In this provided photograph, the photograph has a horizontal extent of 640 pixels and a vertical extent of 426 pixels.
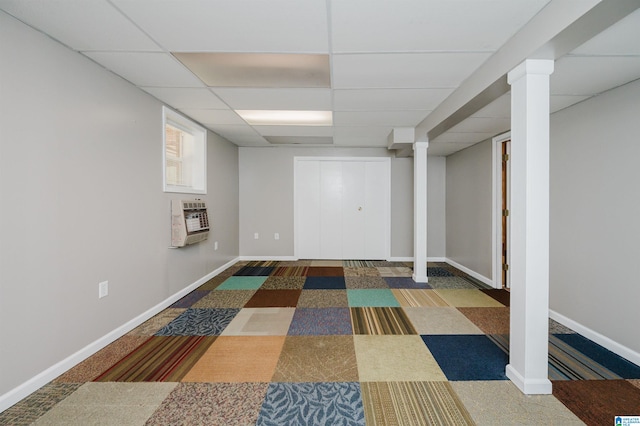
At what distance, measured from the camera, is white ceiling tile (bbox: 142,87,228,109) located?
2803mm

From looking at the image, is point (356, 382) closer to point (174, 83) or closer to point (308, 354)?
point (308, 354)

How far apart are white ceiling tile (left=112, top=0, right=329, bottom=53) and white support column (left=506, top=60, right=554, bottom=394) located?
4.47 feet

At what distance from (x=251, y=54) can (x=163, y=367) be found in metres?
2.44

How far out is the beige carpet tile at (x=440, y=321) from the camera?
2.60 metres

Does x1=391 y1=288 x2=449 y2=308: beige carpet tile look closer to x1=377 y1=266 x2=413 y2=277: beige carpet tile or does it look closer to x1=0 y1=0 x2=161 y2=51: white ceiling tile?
x1=377 y1=266 x2=413 y2=277: beige carpet tile

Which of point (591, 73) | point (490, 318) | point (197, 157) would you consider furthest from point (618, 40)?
point (197, 157)

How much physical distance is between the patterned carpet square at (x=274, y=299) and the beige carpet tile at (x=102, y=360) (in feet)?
3.71

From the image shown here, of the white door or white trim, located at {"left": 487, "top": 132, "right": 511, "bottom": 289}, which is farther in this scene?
the white door

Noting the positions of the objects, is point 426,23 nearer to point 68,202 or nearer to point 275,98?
point 275,98

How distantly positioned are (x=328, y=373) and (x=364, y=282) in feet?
7.52

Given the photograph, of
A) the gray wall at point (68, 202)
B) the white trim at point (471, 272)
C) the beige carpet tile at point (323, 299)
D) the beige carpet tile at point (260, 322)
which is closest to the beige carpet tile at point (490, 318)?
the white trim at point (471, 272)

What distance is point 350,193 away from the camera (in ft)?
18.5

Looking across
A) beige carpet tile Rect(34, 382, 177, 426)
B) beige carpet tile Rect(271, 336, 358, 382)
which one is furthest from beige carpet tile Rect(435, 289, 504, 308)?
beige carpet tile Rect(34, 382, 177, 426)

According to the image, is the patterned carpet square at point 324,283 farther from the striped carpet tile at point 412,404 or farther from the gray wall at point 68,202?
the striped carpet tile at point 412,404
